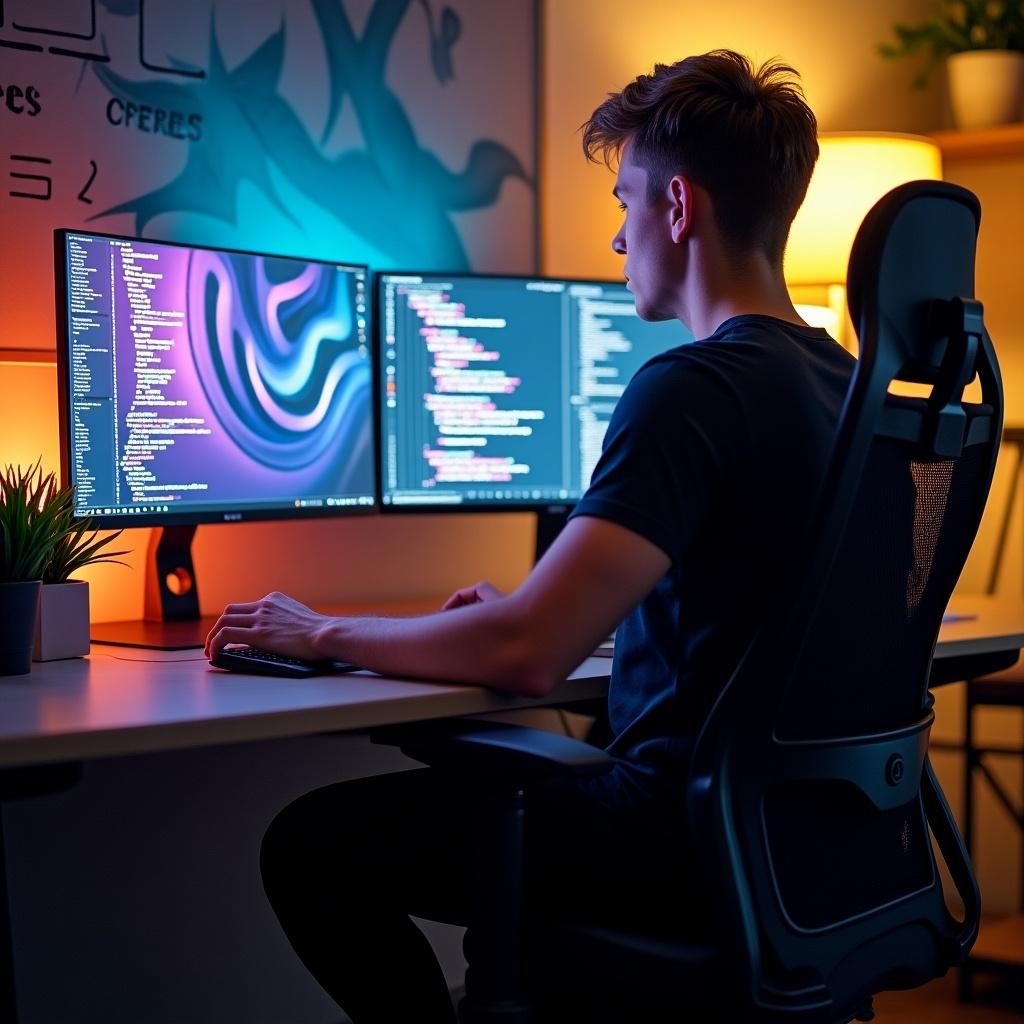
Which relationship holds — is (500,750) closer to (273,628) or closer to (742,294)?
(273,628)

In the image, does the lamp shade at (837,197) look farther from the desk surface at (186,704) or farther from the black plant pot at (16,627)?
the black plant pot at (16,627)

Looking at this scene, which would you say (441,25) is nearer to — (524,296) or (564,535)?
(524,296)

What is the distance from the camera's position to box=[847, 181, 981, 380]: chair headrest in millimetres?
1182

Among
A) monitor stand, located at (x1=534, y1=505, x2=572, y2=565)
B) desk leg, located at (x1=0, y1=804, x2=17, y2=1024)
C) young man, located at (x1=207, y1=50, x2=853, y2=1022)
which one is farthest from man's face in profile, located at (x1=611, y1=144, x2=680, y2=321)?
desk leg, located at (x1=0, y1=804, x2=17, y2=1024)

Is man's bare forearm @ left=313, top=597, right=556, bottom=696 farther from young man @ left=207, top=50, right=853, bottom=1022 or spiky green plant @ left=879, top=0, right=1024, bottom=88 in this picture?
spiky green plant @ left=879, top=0, right=1024, bottom=88

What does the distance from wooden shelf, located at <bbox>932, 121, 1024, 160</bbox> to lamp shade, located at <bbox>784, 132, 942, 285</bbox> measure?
416 millimetres

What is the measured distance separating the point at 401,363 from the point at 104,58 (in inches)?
24.8

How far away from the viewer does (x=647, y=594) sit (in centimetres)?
131

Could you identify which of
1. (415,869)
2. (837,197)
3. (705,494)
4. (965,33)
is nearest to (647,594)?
(705,494)

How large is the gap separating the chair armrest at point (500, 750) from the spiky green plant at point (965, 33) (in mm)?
2361

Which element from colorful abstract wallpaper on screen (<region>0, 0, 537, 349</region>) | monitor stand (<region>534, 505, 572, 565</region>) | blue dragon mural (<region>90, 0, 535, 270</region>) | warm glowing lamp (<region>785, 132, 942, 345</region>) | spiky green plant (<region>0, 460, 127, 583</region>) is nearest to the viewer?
spiky green plant (<region>0, 460, 127, 583</region>)

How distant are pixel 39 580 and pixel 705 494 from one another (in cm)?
81

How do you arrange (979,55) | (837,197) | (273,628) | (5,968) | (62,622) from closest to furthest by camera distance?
(5,968)
(273,628)
(62,622)
(837,197)
(979,55)

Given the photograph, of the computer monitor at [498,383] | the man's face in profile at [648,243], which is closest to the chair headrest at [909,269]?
the man's face in profile at [648,243]
